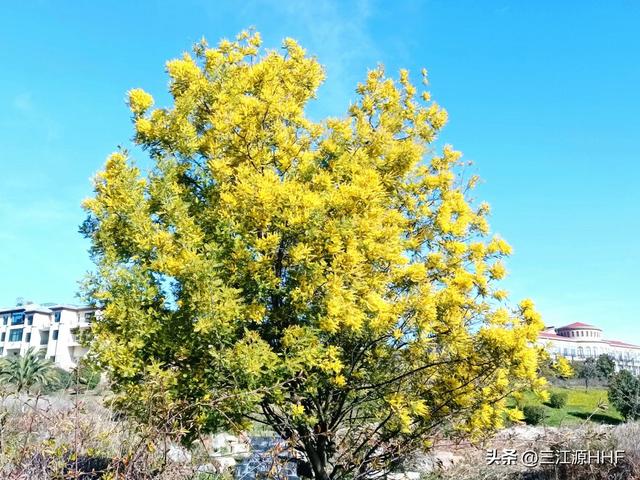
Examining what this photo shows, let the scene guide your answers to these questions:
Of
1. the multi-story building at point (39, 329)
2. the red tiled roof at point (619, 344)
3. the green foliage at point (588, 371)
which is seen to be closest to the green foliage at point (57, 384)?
the multi-story building at point (39, 329)

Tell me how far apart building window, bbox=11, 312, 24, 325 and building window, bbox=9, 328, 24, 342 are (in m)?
0.91

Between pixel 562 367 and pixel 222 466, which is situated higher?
pixel 562 367

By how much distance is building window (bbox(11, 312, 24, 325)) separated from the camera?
232ft

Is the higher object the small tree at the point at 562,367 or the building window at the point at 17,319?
the building window at the point at 17,319

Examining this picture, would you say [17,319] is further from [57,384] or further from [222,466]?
[222,466]

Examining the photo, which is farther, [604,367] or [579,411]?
[604,367]

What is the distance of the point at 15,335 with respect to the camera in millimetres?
70500

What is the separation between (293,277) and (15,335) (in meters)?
75.7

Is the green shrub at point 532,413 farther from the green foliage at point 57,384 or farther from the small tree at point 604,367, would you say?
the small tree at point 604,367

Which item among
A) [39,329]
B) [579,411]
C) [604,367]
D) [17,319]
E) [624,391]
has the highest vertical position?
[17,319]

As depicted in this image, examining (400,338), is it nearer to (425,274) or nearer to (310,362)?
(425,274)

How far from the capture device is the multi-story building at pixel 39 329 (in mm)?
65562

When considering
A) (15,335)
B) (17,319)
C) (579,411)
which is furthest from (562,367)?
(17,319)

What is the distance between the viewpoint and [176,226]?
6.14 meters
